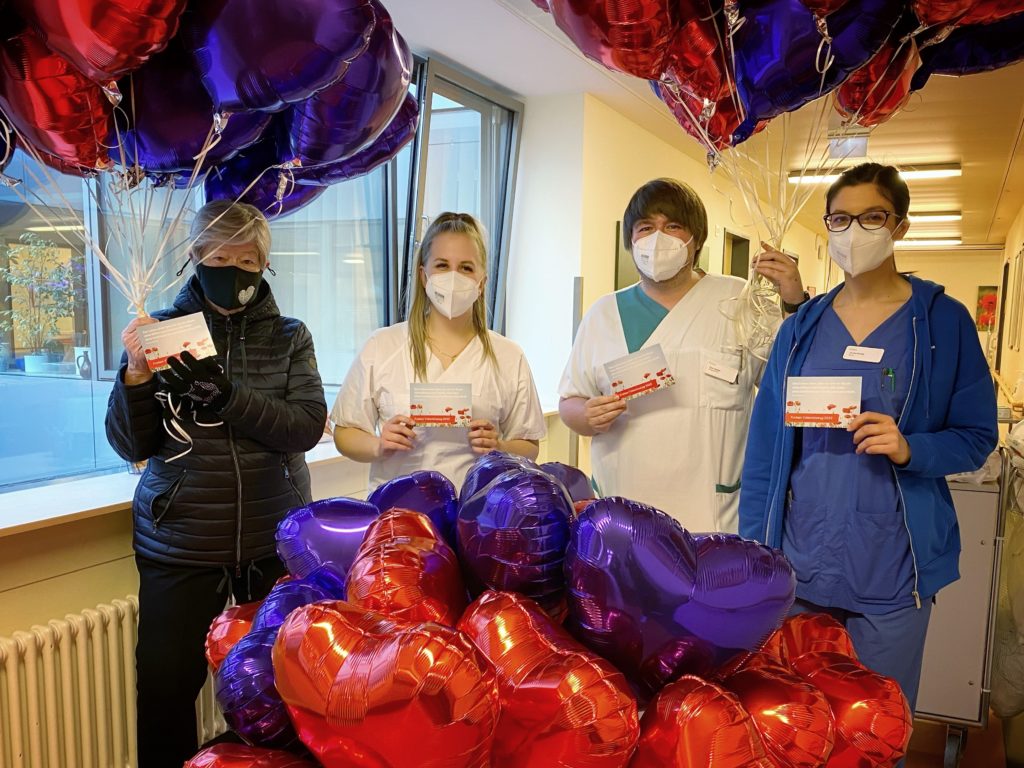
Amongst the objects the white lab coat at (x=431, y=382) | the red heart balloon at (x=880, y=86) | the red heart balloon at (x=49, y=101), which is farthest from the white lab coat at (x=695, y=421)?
the red heart balloon at (x=49, y=101)

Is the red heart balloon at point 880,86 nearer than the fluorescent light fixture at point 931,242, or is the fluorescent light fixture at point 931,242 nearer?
the red heart balloon at point 880,86

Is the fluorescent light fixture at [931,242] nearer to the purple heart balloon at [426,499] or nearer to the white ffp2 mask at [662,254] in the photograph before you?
the white ffp2 mask at [662,254]

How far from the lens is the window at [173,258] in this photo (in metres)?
2.38

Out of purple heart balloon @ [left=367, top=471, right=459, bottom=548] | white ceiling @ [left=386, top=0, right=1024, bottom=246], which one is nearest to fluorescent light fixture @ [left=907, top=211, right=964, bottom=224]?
white ceiling @ [left=386, top=0, right=1024, bottom=246]

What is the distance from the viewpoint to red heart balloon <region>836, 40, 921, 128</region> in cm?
156

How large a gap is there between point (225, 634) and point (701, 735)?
498 mm

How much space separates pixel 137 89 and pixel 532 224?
11.6ft

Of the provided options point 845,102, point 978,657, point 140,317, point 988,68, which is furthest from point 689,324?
point 978,657

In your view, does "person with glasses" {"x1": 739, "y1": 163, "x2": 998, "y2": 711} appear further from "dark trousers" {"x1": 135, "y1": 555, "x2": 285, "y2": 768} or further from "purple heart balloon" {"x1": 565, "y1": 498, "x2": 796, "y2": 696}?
"dark trousers" {"x1": 135, "y1": 555, "x2": 285, "y2": 768}


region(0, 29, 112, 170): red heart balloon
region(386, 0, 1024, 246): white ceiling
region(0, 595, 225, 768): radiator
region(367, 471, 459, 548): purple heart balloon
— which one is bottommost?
region(0, 595, 225, 768): radiator

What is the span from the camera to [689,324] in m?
1.97

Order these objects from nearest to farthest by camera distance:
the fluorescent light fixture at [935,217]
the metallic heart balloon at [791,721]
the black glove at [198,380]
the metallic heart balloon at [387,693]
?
the metallic heart balloon at [387,693] → the metallic heart balloon at [791,721] → the black glove at [198,380] → the fluorescent light fixture at [935,217]

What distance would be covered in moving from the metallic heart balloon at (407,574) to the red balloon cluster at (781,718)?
8.5 inches

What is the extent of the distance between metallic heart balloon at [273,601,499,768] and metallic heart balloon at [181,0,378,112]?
99cm
